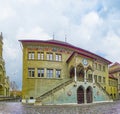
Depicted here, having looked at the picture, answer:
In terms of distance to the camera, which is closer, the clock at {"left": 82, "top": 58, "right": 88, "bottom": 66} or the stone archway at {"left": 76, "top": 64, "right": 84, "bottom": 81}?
the clock at {"left": 82, "top": 58, "right": 88, "bottom": 66}

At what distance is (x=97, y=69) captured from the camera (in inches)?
1946

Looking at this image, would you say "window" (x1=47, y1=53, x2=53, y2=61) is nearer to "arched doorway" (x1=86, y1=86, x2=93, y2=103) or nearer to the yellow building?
"arched doorway" (x1=86, y1=86, x2=93, y2=103)

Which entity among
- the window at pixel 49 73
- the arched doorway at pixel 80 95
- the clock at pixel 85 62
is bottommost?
the arched doorway at pixel 80 95

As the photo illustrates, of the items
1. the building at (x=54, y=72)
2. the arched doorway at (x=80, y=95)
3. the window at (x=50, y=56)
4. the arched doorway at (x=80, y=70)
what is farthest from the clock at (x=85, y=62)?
the window at (x=50, y=56)

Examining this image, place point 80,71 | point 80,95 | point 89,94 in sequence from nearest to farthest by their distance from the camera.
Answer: point 80,95
point 89,94
point 80,71

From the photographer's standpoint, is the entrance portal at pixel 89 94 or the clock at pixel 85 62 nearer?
the clock at pixel 85 62

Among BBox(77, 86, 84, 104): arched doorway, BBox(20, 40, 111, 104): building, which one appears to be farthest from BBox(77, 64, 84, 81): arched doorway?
BBox(77, 86, 84, 104): arched doorway

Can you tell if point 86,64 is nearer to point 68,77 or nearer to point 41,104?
point 68,77

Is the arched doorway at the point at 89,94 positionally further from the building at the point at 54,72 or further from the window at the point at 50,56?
the window at the point at 50,56

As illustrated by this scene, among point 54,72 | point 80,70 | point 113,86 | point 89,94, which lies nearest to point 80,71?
point 80,70

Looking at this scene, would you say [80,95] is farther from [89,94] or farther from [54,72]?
[54,72]

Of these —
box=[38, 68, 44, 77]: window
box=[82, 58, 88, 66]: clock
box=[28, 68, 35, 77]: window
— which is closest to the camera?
box=[28, 68, 35, 77]: window

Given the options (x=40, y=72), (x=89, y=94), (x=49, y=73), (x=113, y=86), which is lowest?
(x=89, y=94)

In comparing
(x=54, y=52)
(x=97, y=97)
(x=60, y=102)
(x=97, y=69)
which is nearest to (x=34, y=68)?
(x=54, y=52)
